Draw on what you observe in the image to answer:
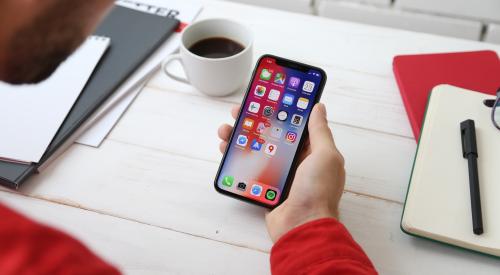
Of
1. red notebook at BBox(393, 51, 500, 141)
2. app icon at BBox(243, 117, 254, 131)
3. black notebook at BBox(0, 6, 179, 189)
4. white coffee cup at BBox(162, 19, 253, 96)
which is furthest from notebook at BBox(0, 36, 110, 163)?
red notebook at BBox(393, 51, 500, 141)

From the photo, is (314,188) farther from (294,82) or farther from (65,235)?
(65,235)

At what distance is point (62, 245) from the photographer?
1.04ft

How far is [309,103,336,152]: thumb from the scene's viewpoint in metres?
0.54

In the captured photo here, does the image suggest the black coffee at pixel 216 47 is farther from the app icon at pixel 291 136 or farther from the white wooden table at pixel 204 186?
the app icon at pixel 291 136

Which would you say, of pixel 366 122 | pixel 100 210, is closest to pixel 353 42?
Answer: pixel 366 122

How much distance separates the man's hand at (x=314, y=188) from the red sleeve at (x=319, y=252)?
15 millimetres

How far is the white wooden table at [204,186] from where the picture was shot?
518 mm

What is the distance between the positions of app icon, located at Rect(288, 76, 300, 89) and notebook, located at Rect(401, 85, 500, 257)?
0.16 metres

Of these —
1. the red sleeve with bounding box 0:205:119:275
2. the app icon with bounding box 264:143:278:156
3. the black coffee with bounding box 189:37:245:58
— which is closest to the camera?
the red sleeve with bounding box 0:205:119:275

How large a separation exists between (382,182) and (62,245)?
39 cm

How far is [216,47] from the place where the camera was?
0.68 metres

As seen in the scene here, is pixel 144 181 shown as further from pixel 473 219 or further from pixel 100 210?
pixel 473 219

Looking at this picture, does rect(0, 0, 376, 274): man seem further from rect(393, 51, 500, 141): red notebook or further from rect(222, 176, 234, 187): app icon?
rect(393, 51, 500, 141): red notebook

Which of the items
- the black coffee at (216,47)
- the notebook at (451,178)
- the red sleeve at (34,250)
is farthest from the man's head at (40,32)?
the notebook at (451,178)
